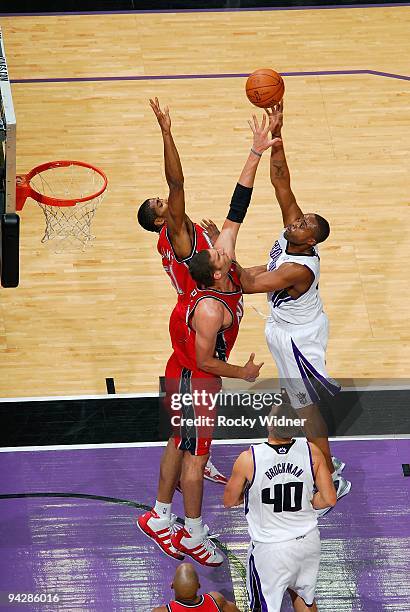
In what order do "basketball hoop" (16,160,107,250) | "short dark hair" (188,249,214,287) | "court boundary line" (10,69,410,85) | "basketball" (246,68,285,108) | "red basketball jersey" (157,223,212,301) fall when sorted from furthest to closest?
"court boundary line" (10,69,410,85) < "basketball hoop" (16,160,107,250) < "basketball" (246,68,285,108) < "red basketball jersey" (157,223,212,301) < "short dark hair" (188,249,214,287)

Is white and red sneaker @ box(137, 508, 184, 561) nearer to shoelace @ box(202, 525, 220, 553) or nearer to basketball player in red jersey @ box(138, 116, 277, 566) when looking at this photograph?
basketball player in red jersey @ box(138, 116, 277, 566)

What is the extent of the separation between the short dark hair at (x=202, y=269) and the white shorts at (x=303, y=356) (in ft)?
3.25

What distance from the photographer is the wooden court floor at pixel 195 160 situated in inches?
376

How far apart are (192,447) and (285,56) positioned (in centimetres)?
662

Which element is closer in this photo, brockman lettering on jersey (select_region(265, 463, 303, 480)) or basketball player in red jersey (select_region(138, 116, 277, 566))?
brockman lettering on jersey (select_region(265, 463, 303, 480))

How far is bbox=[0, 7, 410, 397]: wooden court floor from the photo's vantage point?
9539 millimetres

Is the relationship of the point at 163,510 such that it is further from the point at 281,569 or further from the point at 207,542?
the point at 281,569

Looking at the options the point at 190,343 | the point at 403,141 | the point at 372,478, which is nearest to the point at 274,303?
the point at 190,343

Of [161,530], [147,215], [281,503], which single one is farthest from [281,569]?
[147,215]

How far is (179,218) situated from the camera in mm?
7551

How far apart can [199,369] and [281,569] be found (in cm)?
153

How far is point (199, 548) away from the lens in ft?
24.8

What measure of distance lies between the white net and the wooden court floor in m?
0.15

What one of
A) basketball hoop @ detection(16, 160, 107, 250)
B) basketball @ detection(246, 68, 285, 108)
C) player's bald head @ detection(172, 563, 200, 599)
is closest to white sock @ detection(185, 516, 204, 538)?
player's bald head @ detection(172, 563, 200, 599)
